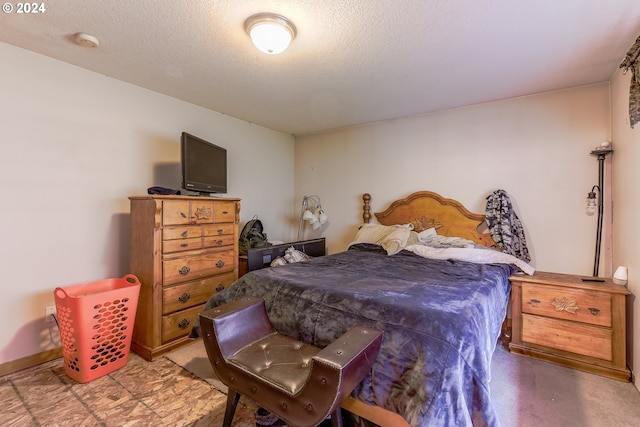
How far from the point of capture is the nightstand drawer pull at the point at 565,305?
7.15ft

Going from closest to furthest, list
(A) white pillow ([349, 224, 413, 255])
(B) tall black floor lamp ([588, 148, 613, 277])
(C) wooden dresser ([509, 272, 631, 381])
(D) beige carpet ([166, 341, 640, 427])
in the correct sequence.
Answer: (D) beige carpet ([166, 341, 640, 427]) < (C) wooden dresser ([509, 272, 631, 381]) < (B) tall black floor lamp ([588, 148, 613, 277]) < (A) white pillow ([349, 224, 413, 255])

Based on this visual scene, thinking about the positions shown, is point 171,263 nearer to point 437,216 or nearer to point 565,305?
point 437,216

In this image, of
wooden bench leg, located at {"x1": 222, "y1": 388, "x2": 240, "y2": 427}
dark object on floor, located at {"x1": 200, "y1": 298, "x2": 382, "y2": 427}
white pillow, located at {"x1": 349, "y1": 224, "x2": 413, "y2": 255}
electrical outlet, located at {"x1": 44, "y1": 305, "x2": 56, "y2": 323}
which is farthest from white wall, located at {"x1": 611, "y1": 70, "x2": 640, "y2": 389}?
electrical outlet, located at {"x1": 44, "y1": 305, "x2": 56, "y2": 323}

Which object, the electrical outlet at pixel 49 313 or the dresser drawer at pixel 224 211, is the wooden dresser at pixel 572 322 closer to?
the dresser drawer at pixel 224 211

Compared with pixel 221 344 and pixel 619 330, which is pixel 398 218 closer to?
pixel 619 330

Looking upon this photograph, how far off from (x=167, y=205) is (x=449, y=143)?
2.92 m

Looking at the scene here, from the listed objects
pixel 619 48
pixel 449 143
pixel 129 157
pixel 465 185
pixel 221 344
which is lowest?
pixel 221 344

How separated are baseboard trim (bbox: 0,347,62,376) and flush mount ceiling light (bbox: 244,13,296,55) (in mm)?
2711

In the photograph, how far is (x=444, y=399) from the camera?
111cm

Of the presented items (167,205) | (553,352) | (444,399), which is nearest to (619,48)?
(553,352)

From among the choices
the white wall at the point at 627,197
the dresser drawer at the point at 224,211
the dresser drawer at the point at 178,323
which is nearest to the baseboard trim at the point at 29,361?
the dresser drawer at the point at 178,323

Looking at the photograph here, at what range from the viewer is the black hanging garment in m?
2.72

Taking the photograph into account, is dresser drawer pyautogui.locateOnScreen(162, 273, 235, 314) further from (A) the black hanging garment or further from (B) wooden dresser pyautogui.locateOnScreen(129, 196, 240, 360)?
(A) the black hanging garment

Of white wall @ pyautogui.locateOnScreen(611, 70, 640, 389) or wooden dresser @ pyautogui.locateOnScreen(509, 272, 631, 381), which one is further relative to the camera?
wooden dresser @ pyautogui.locateOnScreen(509, 272, 631, 381)
